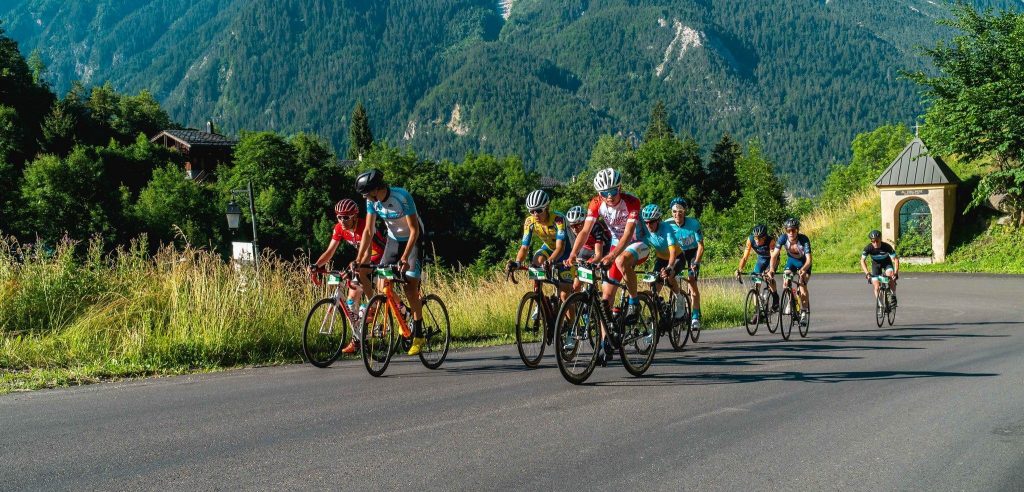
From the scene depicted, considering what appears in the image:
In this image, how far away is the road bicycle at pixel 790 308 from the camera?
1470 cm

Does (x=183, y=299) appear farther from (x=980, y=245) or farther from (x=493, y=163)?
(x=493, y=163)

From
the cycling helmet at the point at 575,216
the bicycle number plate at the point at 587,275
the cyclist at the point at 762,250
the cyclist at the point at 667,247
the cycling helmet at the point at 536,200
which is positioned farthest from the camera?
the cyclist at the point at 762,250

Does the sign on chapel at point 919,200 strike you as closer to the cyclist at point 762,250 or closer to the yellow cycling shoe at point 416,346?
the cyclist at point 762,250

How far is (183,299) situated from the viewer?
10484 millimetres

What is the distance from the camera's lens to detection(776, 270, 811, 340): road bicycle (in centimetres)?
1470

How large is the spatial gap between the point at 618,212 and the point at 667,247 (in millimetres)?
3348

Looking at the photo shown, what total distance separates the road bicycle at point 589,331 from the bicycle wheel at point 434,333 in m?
1.59

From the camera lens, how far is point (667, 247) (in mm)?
12227

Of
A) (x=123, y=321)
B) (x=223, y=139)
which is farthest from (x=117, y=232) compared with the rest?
(x=123, y=321)

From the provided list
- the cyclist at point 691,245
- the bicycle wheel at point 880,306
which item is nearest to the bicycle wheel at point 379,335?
the cyclist at point 691,245

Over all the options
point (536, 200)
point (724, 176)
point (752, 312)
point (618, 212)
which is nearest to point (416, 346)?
point (536, 200)

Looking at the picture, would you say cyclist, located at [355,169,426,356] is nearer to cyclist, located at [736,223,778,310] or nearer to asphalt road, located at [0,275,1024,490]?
asphalt road, located at [0,275,1024,490]

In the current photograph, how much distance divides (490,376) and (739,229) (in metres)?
45.2

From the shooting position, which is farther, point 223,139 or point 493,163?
point 493,163
